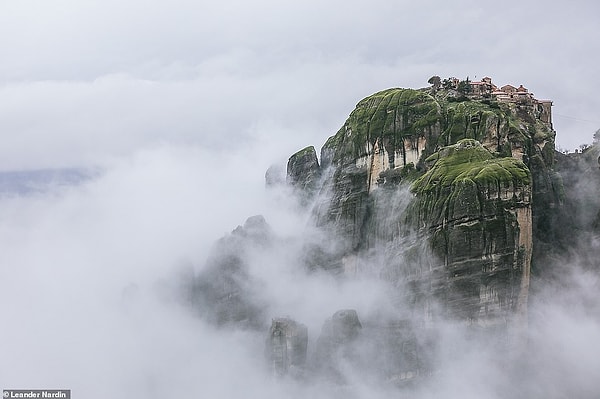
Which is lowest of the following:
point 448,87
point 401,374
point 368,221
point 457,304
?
point 401,374

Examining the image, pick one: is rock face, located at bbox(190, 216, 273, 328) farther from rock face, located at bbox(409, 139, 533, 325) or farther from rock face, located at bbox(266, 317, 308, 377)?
rock face, located at bbox(409, 139, 533, 325)

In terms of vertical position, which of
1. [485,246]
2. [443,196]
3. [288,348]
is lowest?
[288,348]

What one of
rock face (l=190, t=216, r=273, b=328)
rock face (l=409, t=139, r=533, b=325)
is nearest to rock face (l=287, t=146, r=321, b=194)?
rock face (l=190, t=216, r=273, b=328)

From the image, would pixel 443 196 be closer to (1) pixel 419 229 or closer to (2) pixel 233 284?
(1) pixel 419 229

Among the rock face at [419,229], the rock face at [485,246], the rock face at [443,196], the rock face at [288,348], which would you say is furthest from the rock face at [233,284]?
the rock face at [485,246]

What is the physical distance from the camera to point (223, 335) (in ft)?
302

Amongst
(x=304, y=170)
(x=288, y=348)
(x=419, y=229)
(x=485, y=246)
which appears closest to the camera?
(x=485, y=246)

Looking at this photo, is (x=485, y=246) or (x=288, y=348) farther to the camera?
(x=288, y=348)

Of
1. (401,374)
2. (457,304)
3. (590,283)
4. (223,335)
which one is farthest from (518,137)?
(223,335)

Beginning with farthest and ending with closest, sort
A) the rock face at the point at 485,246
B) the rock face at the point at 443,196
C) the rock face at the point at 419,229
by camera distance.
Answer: the rock face at the point at 419,229 < the rock face at the point at 443,196 < the rock face at the point at 485,246

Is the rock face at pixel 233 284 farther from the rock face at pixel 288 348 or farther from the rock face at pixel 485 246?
the rock face at pixel 485 246

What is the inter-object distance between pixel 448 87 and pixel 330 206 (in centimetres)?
2478

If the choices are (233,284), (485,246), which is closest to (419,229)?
(485,246)

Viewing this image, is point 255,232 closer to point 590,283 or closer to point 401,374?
point 401,374
